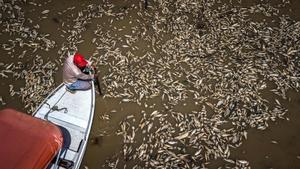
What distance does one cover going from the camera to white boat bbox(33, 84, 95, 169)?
652 cm

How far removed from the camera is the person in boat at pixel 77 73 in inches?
275

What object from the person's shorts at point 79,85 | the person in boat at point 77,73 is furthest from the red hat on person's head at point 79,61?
the person's shorts at point 79,85

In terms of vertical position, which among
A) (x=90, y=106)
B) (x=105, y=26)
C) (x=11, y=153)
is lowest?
(x=11, y=153)

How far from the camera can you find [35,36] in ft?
33.0

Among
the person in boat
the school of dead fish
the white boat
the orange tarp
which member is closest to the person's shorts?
the person in boat

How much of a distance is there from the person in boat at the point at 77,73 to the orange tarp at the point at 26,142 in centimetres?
182

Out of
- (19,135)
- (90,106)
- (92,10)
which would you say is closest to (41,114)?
(90,106)

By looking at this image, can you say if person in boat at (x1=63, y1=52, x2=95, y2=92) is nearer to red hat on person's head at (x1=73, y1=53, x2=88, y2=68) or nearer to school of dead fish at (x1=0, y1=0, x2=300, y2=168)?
red hat on person's head at (x1=73, y1=53, x2=88, y2=68)

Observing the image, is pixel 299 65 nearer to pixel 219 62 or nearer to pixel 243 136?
pixel 219 62

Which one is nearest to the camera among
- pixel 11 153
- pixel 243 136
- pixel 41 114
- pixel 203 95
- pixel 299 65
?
pixel 11 153

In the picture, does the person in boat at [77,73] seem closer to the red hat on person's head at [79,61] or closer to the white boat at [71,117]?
the red hat on person's head at [79,61]

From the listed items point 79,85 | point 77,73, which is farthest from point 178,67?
point 77,73

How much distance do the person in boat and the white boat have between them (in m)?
0.18

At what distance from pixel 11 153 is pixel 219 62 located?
6328 millimetres
